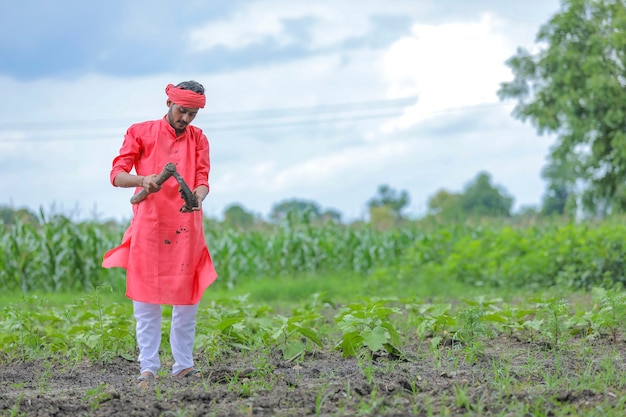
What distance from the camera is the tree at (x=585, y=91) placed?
3312 centimetres

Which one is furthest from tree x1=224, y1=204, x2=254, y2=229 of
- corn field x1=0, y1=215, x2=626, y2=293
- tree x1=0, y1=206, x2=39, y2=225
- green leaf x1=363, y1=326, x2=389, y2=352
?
green leaf x1=363, y1=326, x2=389, y2=352

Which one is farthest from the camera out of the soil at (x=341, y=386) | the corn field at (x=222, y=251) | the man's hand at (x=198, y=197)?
the corn field at (x=222, y=251)

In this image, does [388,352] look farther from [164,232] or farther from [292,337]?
[164,232]

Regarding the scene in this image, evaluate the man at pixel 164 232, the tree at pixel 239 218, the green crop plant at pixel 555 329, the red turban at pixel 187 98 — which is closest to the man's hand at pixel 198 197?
the man at pixel 164 232

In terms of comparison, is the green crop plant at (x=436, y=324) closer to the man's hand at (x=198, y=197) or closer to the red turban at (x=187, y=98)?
the man's hand at (x=198, y=197)

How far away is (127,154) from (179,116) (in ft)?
1.34

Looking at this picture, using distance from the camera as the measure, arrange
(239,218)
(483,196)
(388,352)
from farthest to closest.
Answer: (483,196) < (239,218) < (388,352)

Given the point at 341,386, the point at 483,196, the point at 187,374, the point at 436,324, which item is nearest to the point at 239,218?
the point at 436,324

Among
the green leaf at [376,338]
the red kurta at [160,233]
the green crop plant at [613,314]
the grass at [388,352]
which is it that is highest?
the red kurta at [160,233]

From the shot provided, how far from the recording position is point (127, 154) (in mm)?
5062

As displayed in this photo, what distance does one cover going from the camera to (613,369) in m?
5.02

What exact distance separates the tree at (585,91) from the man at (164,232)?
29.3m

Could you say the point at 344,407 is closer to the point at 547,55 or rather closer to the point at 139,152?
the point at 139,152

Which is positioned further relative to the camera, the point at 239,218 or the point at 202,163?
the point at 239,218
